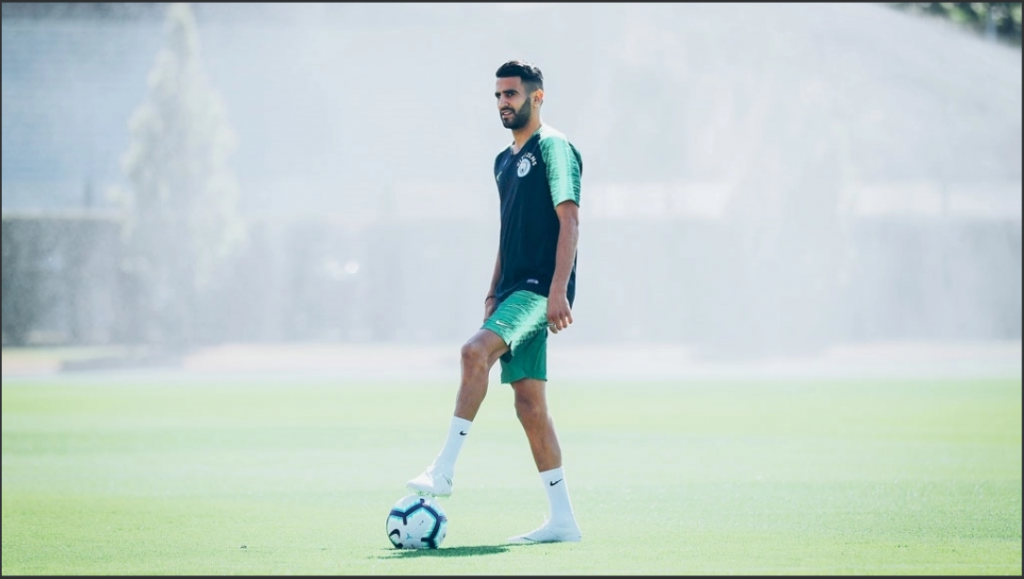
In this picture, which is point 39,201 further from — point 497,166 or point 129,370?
point 497,166

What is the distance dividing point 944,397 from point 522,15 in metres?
25.9

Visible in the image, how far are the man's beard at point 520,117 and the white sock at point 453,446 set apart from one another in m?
1.29

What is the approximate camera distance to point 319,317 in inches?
1486

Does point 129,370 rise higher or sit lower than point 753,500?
higher

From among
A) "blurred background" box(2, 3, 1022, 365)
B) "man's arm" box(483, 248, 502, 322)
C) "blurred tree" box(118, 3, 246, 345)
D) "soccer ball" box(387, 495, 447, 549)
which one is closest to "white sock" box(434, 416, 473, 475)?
"soccer ball" box(387, 495, 447, 549)

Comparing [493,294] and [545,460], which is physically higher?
[493,294]

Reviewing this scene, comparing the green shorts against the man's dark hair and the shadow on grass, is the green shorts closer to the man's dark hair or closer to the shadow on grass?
the shadow on grass

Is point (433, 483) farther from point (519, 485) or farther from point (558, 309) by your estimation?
point (519, 485)

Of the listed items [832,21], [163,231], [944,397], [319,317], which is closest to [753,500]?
[944,397]

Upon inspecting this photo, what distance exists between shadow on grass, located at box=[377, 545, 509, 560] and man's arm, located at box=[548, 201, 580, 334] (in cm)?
96

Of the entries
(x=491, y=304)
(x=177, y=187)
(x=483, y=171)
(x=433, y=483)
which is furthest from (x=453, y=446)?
(x=483, y=171)

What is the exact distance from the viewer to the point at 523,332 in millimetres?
6230

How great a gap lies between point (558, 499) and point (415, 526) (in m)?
0.66

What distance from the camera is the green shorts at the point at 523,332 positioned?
20.4ft
